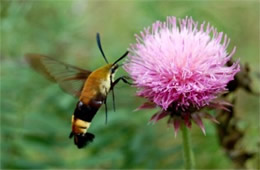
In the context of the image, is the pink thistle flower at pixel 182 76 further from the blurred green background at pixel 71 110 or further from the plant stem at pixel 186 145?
the blurred green background at pixel 71 110

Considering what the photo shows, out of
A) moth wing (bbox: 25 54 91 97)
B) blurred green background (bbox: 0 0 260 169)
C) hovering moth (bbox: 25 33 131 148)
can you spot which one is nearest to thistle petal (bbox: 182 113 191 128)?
hovering moth (bbox: 25 33 131 148)

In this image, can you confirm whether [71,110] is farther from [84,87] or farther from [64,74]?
[84,87]

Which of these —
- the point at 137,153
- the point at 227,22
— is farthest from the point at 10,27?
the point at 227,22

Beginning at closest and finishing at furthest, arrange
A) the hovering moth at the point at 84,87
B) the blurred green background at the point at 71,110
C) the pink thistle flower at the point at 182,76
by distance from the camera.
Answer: the hovering moth at the point at 84,87 → the pink thistle flower at the point at 182,76 → the blurred green background at the point at 71,110

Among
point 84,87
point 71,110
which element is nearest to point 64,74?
point 84,87

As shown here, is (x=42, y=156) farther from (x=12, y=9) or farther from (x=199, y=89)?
(x=199, y=89)

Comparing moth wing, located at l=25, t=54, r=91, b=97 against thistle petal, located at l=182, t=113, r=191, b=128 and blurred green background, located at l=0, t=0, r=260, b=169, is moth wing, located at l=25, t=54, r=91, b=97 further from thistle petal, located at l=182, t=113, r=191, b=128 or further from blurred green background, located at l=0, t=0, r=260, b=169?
blurred green background, located at l=0, t=0, r=260, b=169

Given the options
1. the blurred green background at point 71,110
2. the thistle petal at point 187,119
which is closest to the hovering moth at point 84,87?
the thistle petal at point 187,119
